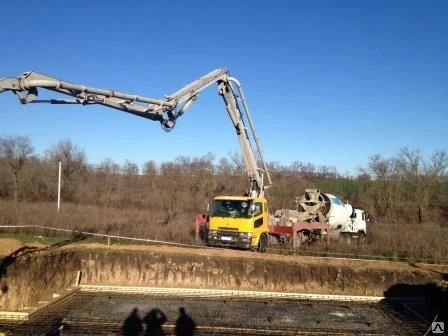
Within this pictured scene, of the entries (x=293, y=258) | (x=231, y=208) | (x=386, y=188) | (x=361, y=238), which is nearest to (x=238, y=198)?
(x=231, y=208)

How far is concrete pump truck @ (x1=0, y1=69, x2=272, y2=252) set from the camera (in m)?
10.4

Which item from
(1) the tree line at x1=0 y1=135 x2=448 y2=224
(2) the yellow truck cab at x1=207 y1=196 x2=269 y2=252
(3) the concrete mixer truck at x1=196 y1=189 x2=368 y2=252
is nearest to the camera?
(2) the yellow truck cab at x1=207 y1=196 x2=269 y2=252

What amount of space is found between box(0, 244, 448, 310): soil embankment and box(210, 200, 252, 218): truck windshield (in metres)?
1.26

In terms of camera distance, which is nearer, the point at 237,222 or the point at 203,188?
the point at 237,222

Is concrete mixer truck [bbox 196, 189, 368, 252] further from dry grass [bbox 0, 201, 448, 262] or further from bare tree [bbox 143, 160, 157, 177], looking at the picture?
bare tree [bbox 143, 160, 157, 177]

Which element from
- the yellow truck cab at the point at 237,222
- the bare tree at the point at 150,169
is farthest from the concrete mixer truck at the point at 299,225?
the bare tree at the point at 150,169

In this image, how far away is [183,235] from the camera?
719 inches

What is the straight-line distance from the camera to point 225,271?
13.9 meters

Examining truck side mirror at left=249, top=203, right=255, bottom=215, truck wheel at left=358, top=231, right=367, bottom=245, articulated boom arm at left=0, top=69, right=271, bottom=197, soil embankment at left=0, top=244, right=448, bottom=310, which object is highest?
articulated boom arm at left=0, top=69, right=271, bottom=197

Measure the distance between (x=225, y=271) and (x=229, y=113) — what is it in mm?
5778

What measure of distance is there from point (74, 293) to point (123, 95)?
5743 millimetres

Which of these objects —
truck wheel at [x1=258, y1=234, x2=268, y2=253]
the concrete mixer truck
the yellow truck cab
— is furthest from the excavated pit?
the concrete mixer truck

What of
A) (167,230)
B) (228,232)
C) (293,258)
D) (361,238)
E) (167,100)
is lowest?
(293,258)

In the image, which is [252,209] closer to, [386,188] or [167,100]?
[167,100]
